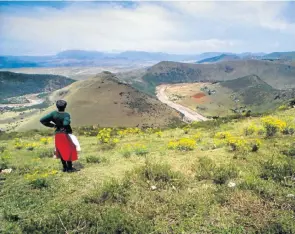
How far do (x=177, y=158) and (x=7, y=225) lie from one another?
631 cm

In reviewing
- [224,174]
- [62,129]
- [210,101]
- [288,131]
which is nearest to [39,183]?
[62,129]

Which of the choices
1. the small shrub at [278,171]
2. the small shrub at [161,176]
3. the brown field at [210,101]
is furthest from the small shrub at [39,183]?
the brown field at [210,101]

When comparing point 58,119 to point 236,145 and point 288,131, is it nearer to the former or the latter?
point 236,145

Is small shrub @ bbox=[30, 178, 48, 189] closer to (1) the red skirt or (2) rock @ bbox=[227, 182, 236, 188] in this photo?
(1) the red skirt

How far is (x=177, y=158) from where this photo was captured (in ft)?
36.0

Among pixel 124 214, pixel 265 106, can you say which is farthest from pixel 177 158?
pixel 265 106

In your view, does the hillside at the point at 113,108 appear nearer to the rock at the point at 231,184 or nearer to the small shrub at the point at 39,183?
the small shrub at the point at 39,183

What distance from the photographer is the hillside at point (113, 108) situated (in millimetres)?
96750

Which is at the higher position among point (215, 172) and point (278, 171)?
point (278, 171)

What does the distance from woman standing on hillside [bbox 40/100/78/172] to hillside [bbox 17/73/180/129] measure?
8245 cm

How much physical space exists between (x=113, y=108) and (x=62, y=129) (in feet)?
321

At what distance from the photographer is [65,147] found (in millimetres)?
9195

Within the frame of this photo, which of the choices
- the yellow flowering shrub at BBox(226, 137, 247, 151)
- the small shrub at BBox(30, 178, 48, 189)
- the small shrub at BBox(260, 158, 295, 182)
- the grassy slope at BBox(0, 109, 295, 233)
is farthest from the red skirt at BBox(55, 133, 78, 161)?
the yellow flowering shrub at BBox(226, 137, 247, 151)

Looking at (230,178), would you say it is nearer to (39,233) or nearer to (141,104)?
(39,233)
